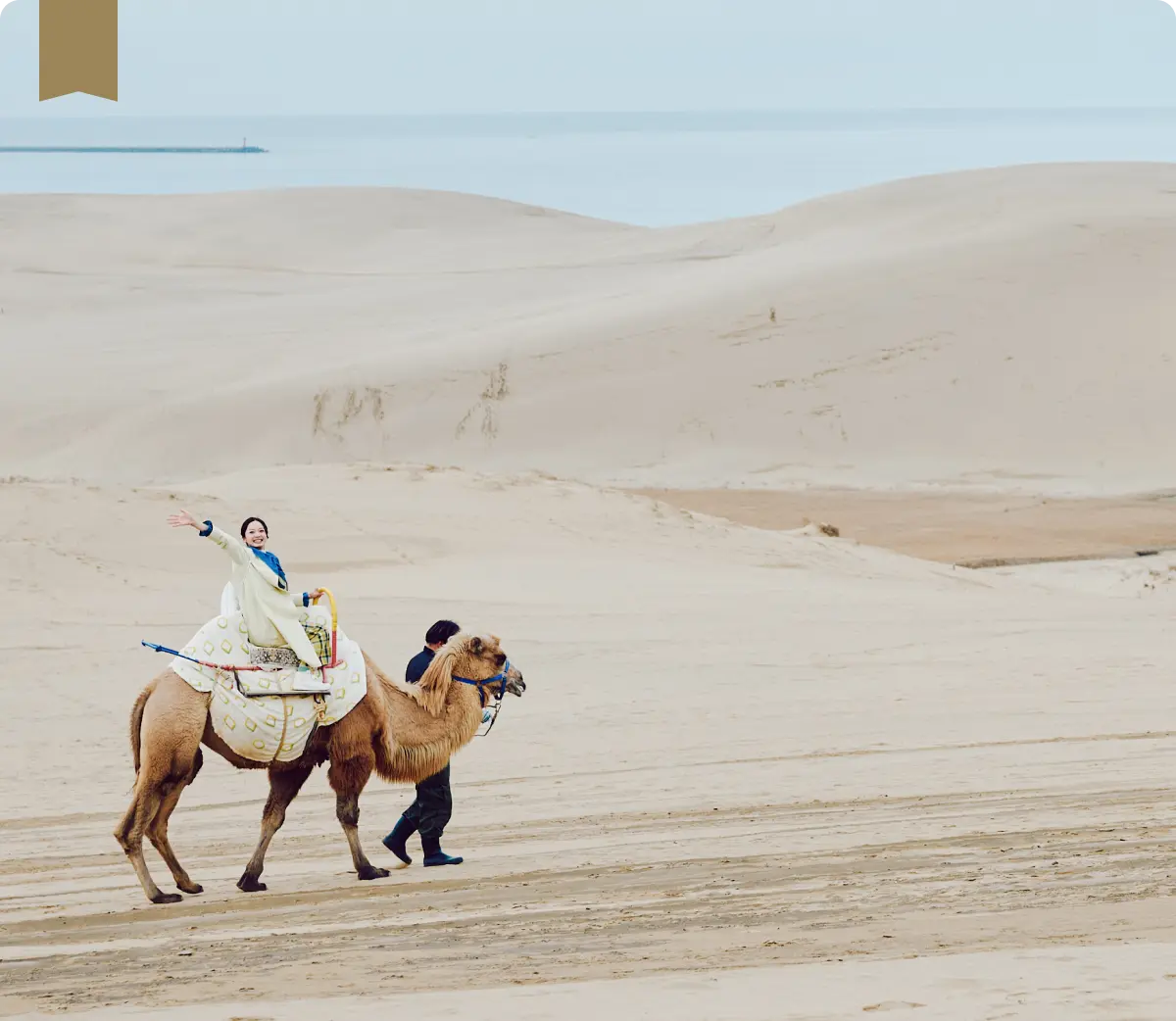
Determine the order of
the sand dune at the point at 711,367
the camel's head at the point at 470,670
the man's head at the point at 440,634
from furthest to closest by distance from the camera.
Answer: the sand dune at the point at 711,367 < the man's head at the point at 440,634 < the camel's head at the point at 470,670

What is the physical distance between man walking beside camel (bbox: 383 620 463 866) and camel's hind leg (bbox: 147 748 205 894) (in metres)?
1.10

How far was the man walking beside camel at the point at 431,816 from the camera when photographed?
876cm

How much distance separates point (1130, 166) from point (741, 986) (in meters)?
54.9

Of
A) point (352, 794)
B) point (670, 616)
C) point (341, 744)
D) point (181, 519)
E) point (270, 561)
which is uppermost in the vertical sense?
point (181, 519)

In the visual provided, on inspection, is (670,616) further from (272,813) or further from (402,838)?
(272,813)

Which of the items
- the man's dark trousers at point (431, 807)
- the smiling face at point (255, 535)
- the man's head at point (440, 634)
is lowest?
the man's dark trousers at point (431, 807)

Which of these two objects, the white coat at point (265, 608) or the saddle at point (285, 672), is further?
the white coat at point (265, 608)

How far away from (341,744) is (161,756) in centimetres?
84

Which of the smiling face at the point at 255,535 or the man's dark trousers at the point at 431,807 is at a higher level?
the smiling face at the point at 255,535

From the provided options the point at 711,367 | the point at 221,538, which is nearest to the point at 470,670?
the point at 221,538

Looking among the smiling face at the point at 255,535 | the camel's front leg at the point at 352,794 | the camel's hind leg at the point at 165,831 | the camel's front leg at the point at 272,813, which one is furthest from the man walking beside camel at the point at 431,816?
the camel's hind leg at the point at 165,831

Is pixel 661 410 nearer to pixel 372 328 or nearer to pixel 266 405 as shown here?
pixel 266 405

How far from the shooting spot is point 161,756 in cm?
789

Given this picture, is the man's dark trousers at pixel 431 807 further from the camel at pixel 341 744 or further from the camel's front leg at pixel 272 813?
the camel's front leg at pixel 272 813
